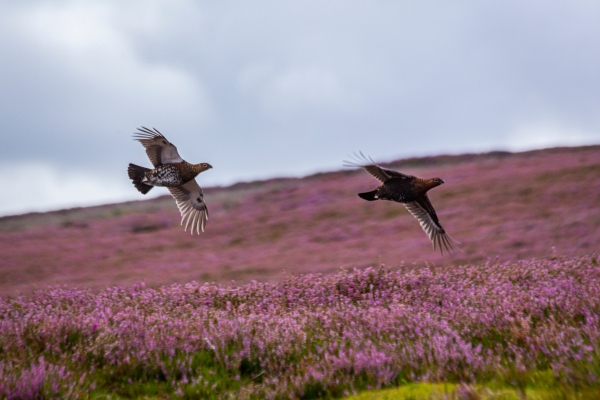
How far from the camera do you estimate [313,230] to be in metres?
17.3

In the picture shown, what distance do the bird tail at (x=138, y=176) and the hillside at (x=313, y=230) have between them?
136 inches

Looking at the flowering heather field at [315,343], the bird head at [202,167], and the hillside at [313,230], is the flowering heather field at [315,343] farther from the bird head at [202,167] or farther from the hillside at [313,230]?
the hillside at [313,230]

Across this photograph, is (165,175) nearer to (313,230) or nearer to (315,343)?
(315,343)

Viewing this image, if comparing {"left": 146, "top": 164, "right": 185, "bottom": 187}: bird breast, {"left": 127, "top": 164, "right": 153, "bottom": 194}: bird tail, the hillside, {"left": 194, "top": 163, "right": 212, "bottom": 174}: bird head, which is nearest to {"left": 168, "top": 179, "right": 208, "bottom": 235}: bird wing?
{"left": 127, "top": 164, "right": 153, "bottom": 194}: bird tail

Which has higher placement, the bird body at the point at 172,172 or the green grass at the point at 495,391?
the bird body at the point at 172,172

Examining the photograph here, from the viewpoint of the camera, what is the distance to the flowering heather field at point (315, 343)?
4844 millimetres

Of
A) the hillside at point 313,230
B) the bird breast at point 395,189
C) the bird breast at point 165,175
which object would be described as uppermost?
the bird breast at point 165,175

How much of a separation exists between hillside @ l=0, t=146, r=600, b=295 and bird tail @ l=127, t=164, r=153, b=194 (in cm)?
344

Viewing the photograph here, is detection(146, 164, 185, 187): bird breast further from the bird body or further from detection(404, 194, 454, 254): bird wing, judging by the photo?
detection(404, 194, 454, 254): bird wing

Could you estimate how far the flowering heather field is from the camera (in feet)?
15.9

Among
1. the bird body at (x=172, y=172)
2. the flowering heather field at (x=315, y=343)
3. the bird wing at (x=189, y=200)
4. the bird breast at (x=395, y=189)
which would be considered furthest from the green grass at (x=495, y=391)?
the bird wing at (x=189, y=200)

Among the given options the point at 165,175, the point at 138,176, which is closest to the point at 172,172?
the point at 165,175

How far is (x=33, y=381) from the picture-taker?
472 centimetres

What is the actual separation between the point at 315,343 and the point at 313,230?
1123cm
